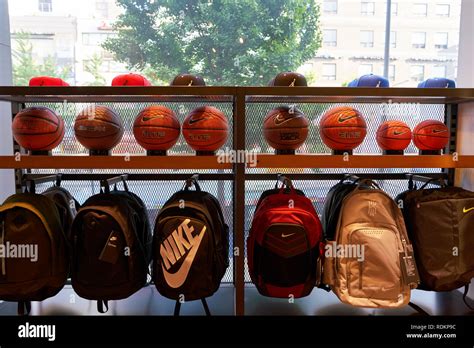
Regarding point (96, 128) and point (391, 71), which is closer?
point (96, 128)

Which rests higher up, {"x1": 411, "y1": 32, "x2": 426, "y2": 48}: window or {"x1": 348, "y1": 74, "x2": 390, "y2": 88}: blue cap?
{"x1": 411, "y1": 32, "x2": 426, "y2": 48}: window

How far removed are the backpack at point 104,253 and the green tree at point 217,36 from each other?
5.58 ft

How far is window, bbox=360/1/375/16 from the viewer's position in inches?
111

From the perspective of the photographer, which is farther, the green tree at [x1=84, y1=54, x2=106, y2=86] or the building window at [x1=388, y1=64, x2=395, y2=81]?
the building window at [x1=388, y1=64, x2=395, y2=81]

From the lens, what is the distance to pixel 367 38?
2.89 m

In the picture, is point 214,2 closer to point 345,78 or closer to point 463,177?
point 345,78

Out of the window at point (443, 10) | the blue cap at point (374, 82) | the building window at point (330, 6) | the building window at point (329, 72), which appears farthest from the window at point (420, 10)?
the blue cap at point (374, 82)

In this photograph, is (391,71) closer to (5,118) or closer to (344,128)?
(344,128)

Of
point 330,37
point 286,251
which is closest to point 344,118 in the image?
point 286,251

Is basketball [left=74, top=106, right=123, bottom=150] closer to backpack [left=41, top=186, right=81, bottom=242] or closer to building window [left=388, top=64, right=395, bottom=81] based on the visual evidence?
backpack [left=41, top=186, right=81, bottom=242]

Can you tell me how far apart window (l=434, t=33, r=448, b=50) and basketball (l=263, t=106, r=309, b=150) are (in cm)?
221

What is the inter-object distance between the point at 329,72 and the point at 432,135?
155 centimetres

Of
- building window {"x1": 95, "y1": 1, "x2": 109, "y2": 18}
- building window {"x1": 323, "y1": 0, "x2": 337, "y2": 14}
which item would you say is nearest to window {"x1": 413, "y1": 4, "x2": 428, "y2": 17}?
building window {"x1": 323, "y1": 0, "x2": 337, "y2": 14}

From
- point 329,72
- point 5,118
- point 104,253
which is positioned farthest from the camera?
point 329,72
